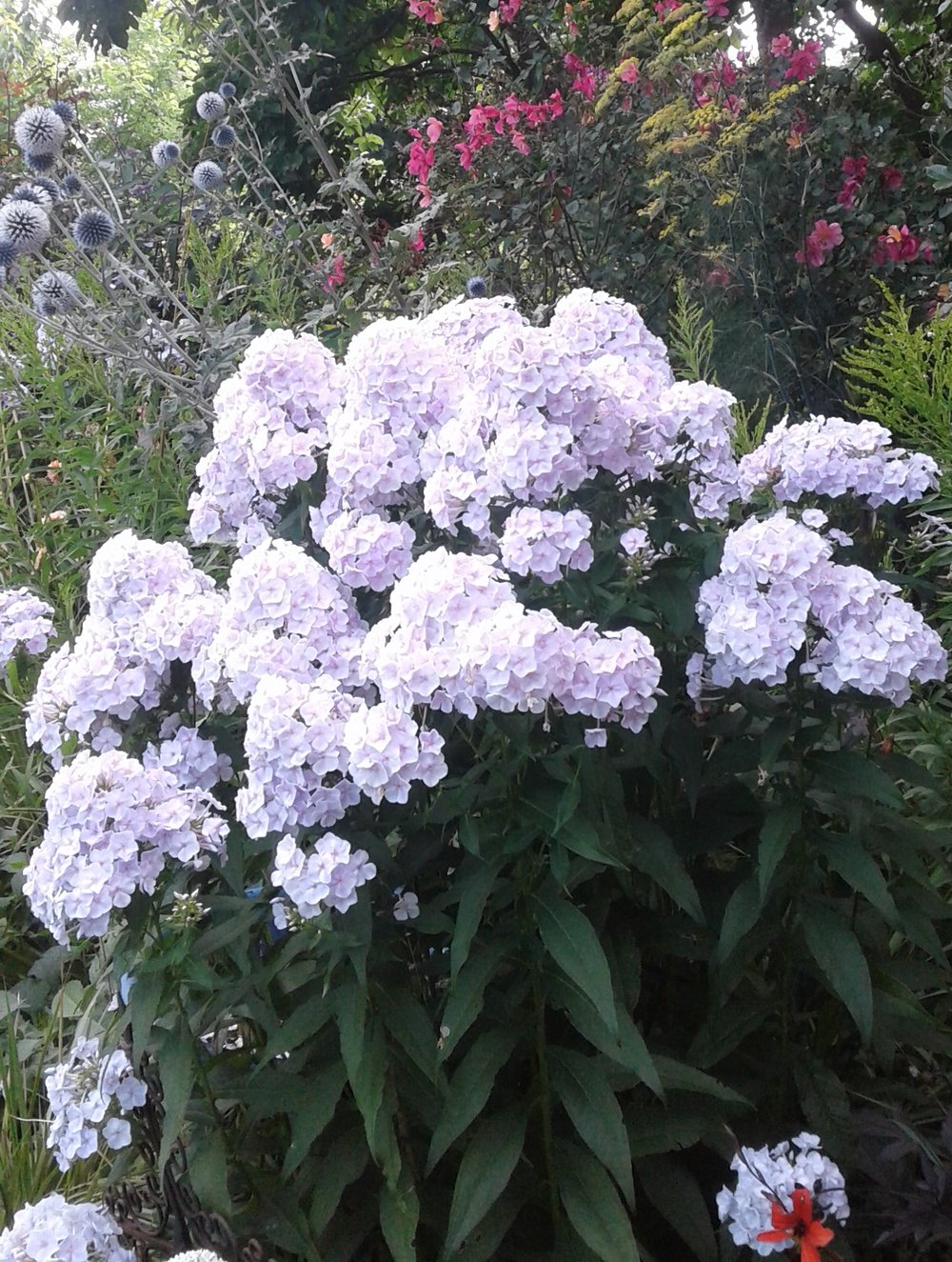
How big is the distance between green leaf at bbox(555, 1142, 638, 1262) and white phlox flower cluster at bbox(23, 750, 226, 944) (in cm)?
76

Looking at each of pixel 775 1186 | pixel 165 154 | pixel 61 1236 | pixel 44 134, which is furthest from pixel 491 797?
pixel 165 154

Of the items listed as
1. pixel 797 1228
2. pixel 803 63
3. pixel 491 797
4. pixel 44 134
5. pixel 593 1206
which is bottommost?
pixel 797 1228

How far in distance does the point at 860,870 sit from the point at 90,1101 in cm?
135

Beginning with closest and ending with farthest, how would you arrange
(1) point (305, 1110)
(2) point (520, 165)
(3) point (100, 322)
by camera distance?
(1) point (305, 1110) → (3) point (100, 322) → (2) point (520, 165)

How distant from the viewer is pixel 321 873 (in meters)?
1.64

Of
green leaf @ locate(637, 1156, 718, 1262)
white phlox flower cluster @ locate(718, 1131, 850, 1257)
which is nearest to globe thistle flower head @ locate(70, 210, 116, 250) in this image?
green leaf @ locate(637, 1156, 718, 1262)

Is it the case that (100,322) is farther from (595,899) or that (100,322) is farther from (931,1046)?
(931,1046)

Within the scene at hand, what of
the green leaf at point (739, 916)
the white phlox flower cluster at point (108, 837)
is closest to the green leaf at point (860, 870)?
the green leaf at point (739, 916)

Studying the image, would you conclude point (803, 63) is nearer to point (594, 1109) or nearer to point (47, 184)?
point (47, 184)

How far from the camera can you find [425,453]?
78.0 inches

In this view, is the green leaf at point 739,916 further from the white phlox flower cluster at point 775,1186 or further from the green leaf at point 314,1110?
the green leaf at point 314,1110

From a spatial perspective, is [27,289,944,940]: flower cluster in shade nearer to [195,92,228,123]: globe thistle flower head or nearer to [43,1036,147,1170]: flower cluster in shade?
[43,1036,147,1170]: flower cluster in shade

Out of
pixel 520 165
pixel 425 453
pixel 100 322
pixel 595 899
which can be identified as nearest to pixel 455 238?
pixel 520 165

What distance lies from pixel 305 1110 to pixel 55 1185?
3.50ft
